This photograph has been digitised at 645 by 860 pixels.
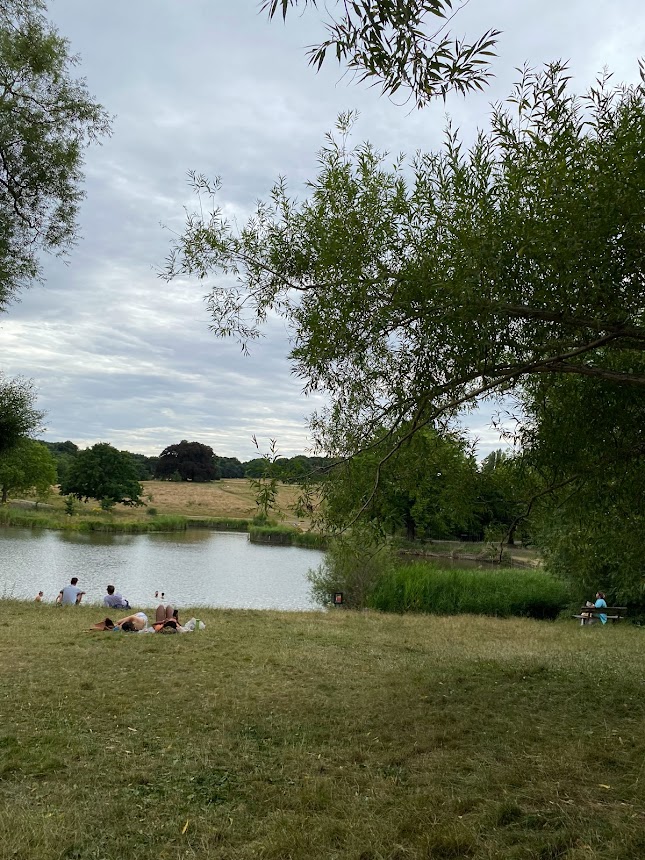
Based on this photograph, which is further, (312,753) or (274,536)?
(274,536)

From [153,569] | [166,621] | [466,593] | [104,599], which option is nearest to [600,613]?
[466,593]

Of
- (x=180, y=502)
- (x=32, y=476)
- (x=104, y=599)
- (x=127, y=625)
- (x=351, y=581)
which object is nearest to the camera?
(x=127, y=625)

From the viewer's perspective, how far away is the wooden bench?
19703 mm

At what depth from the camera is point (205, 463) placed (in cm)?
8175

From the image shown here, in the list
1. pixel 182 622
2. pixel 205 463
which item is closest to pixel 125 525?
pixel 205 463

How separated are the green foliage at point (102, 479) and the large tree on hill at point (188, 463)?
14053 millimetres

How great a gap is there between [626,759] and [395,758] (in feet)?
5.77

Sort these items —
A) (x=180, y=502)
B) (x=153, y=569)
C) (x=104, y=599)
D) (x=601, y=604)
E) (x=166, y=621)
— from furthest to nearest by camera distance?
1. (x=180, y=502)
2. (x=153, y=569)
3. (x=601, y=604)
4. (x=104, y=599)
5. (x=166, y=621)

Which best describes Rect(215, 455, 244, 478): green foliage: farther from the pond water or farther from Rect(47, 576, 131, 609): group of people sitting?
Rect(47, 576, 131, 609): group of people sitting

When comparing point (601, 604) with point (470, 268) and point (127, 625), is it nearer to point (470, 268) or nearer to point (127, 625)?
point (127, 625)

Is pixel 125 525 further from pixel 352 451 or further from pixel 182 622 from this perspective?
pixel 352 451

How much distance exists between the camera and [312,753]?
529 cm

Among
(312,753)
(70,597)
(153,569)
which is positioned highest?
(312,753)

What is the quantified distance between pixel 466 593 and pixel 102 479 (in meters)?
49.2
